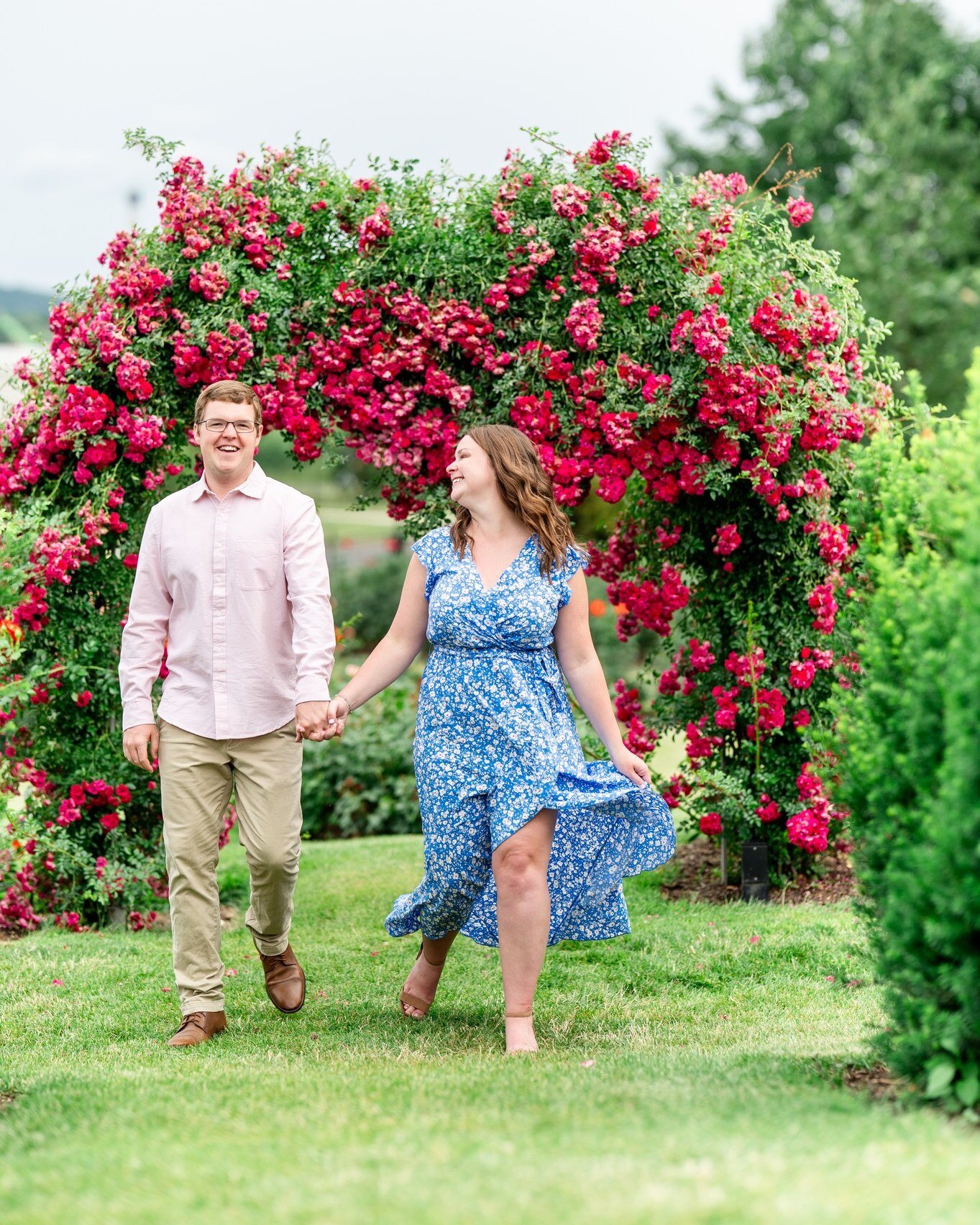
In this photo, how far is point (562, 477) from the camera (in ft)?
18.4

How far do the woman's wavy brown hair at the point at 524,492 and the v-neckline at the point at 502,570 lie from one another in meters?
0.02

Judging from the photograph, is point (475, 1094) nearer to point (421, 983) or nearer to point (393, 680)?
point (421, 983)

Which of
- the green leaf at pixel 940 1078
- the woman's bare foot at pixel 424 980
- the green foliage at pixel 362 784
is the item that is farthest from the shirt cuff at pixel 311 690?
the green foliage at pixel 362 784

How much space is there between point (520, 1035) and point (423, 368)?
2846 mm

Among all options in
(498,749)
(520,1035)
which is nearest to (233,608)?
(498,749)

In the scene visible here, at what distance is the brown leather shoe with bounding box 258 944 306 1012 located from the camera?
4461 millimetres

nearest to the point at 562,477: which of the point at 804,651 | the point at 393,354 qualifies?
the point at 393,354

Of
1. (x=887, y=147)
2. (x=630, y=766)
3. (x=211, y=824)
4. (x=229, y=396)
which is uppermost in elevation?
(x=887, y=147)

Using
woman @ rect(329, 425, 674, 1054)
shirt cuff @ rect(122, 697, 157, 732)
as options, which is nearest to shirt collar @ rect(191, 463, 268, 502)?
woman @ rect(329, 425, 674, 1054)

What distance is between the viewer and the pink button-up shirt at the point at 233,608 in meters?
4.19

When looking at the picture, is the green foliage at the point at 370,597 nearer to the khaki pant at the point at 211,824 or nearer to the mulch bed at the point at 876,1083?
the khaki pant at the point at 211,824

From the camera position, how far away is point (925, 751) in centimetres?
293

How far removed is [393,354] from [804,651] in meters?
2.21

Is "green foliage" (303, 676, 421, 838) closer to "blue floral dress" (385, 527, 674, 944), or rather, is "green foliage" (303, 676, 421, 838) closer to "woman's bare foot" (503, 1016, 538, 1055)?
"blue floral dress" (385, 527, 674, 944)
